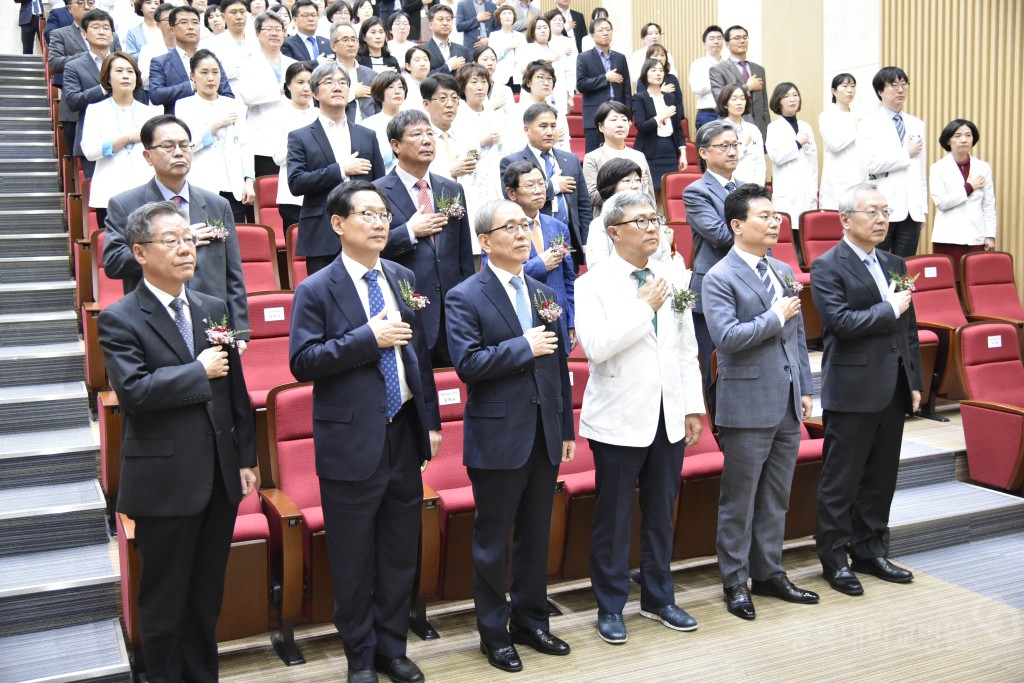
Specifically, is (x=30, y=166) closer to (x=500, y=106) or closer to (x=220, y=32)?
(x=220, y=32)

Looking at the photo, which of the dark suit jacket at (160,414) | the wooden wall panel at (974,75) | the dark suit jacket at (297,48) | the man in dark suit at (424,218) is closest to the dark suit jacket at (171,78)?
the dark suit jacket at (297,48)

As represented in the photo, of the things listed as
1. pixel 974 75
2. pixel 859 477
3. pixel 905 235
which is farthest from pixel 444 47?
pixel 859 477

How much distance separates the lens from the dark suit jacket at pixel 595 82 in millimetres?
7465

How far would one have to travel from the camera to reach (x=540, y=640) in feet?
10.4

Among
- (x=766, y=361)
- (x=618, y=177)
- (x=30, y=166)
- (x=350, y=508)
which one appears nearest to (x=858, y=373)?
(x=766, y=361)

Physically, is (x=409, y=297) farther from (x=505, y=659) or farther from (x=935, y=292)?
(x=935, y=292)

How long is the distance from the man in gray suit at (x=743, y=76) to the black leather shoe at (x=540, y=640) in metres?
5.01

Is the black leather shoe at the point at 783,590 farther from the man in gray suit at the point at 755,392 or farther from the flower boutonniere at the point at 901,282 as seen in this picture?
the flower boutonniere at the point at 901,282

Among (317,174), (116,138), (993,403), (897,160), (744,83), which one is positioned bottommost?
(993,403)

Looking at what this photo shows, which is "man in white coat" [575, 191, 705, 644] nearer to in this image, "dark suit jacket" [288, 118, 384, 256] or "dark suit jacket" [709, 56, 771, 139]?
"dark suit jacket" [288, 118, 384, 256]

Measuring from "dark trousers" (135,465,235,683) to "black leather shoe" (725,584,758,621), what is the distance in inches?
68.5

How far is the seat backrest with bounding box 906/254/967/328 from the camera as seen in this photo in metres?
5.57

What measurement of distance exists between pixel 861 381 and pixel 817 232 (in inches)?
100

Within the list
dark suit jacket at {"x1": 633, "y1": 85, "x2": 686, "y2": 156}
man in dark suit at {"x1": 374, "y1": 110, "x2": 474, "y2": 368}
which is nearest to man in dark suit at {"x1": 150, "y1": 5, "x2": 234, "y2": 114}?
man in dark suit at {"x1": 374, "y1": 110, "x2": 474, "y2": 368}
